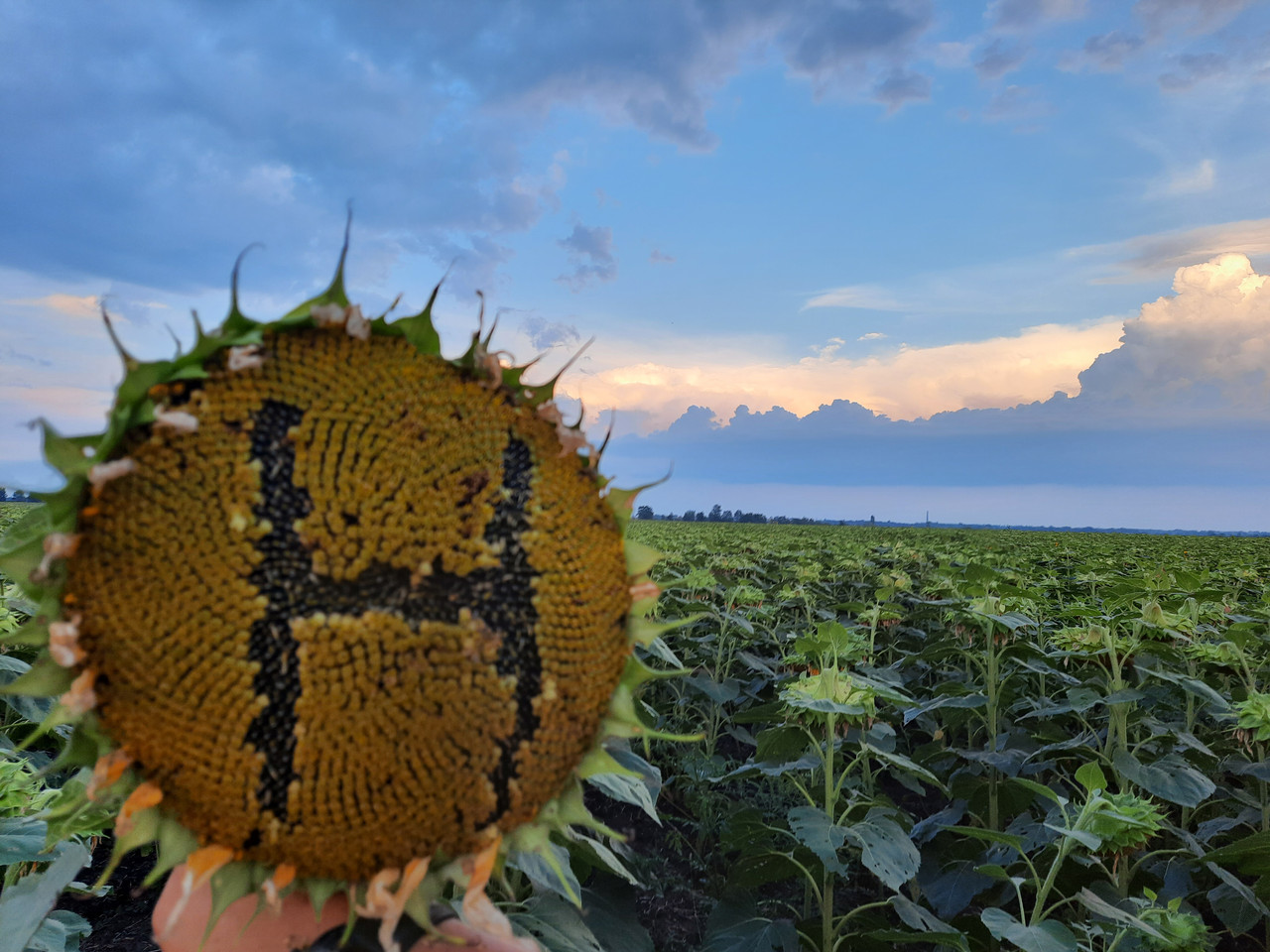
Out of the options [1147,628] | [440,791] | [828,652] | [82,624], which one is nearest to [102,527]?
[82,624]

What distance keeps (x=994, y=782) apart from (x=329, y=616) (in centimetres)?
593

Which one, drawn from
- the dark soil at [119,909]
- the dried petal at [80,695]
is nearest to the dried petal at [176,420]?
the dried petal at [80,695]

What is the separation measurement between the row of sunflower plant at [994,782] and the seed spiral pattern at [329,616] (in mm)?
2795

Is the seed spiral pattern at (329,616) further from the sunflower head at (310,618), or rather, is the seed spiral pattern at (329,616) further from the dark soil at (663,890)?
the dark soil at (663,890)

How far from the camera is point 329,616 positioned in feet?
3.49

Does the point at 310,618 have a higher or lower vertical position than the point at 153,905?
higher

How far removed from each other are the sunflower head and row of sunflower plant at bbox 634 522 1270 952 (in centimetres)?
278

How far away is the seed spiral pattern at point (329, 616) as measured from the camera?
1.06m

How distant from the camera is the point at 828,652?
4664 mm

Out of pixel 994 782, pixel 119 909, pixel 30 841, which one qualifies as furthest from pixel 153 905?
pixel 994 782

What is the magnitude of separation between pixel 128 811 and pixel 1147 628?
20.1 ft

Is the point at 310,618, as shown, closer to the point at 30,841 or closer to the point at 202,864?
the point at 202,864

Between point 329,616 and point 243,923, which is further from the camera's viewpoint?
point 243,923

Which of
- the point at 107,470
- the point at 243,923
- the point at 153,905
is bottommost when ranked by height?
the point at 153,905
